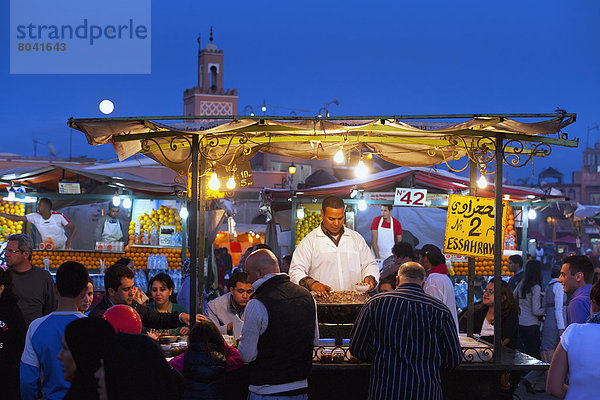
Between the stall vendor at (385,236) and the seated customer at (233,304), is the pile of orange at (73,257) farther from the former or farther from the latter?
the seated customer at (233,304)

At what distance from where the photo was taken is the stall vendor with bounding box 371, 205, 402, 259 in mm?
13203

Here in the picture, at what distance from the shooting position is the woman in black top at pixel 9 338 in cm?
507

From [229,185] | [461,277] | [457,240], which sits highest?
[229,185]

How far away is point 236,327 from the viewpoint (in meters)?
6.42

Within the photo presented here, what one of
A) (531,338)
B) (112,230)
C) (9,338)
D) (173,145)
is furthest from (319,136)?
(112,230)

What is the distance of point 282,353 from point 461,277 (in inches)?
344

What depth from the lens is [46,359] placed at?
13.5ft

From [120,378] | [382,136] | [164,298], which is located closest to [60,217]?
[164,298]

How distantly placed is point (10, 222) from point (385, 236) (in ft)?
23.9

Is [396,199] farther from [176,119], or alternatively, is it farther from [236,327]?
[176,119]

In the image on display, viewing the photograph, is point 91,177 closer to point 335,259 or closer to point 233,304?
point 233,304

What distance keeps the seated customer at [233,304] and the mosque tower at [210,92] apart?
5451cm

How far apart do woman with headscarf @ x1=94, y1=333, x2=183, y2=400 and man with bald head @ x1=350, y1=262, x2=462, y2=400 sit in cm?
224

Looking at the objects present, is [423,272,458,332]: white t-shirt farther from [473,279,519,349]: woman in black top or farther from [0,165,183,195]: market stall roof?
[0,165,183,195]: market stall roof
